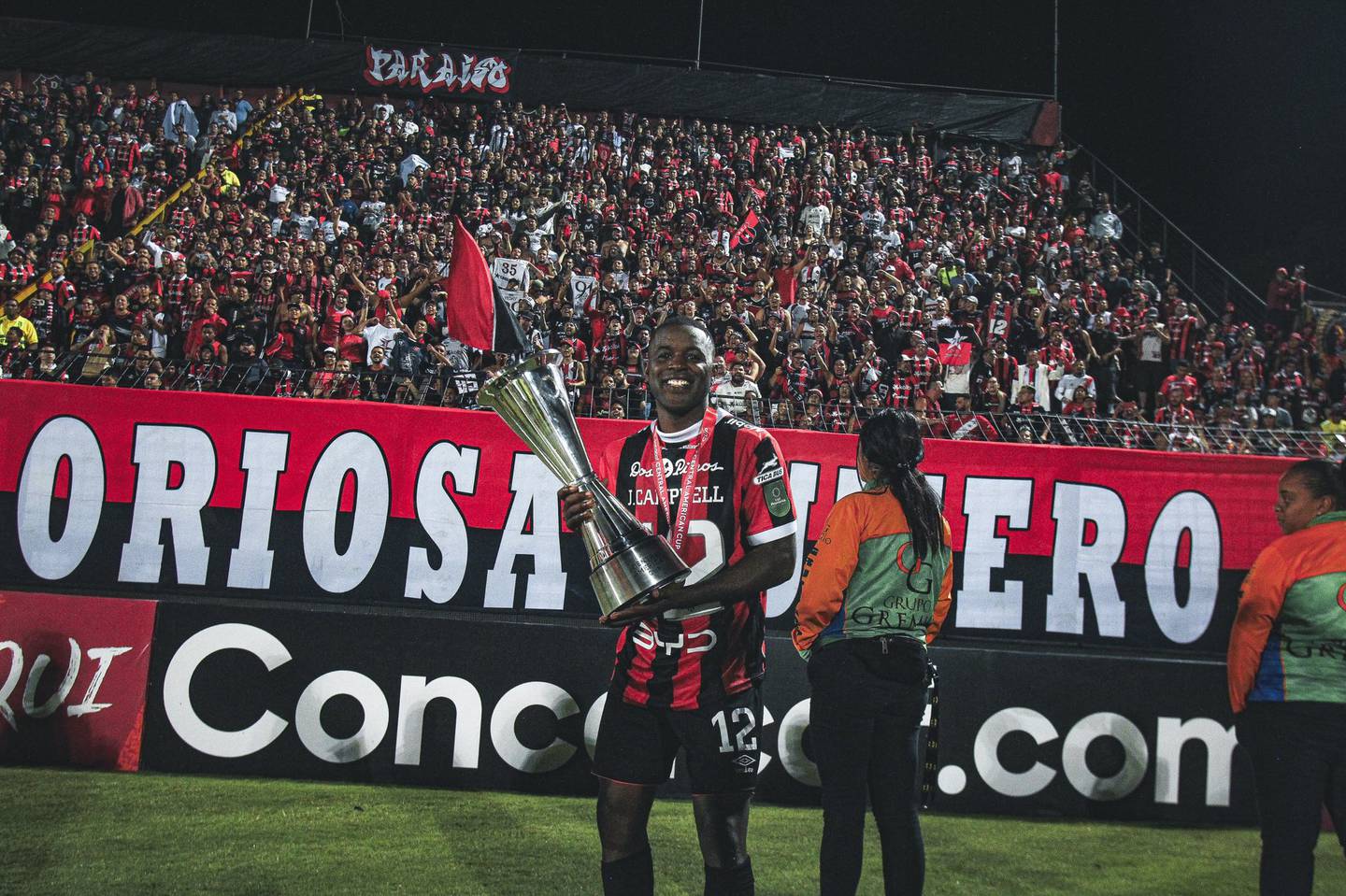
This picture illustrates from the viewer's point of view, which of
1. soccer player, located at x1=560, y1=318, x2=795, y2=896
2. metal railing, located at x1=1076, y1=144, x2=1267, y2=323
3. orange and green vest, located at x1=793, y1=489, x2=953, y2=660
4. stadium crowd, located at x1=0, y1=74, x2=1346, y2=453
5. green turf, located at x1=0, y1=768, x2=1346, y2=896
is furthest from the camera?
metal railing, located at x1=1076, y1=144, x2=1267, y2=323

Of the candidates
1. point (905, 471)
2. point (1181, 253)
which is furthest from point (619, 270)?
point (1181, 253)

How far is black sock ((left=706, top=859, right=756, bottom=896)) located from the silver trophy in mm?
842

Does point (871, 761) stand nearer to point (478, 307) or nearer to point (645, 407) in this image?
point (478, 307)

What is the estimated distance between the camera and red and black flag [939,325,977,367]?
41.9 ft

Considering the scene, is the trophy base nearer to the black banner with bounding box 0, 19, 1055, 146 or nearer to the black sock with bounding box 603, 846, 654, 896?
the black sock with bounding box 603, 846, 654, 896

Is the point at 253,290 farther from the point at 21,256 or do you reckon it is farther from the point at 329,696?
the point at 329,696

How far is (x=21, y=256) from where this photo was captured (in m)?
14.1

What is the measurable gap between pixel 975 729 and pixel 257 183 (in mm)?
15210

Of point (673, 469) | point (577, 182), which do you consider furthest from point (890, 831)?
point (577, 182)

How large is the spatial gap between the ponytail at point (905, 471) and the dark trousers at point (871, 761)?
39 centimetres

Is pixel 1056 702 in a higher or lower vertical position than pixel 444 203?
lower

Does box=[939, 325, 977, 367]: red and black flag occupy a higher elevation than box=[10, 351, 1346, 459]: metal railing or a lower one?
higher

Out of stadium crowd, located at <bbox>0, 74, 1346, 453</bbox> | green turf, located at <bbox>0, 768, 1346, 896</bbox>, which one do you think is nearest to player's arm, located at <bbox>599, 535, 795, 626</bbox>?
green turf, located at <bbox>0, 768, 1346, 896</bbox>

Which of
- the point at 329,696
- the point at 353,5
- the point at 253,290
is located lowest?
the point at 329,696
